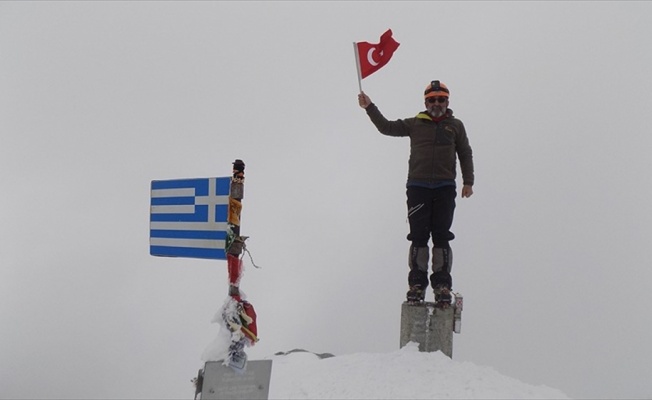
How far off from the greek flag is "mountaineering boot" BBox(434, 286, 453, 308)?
3331mm

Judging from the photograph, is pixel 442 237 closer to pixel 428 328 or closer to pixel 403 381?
pixel 428 328

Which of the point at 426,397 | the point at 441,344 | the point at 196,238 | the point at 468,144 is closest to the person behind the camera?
the point at 196,238

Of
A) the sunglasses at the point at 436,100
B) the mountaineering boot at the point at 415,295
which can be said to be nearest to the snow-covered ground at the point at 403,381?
the mountaineering boot at the point at 415,295

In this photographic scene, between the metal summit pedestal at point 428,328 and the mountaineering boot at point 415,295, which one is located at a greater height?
Answer: the mountaineering boot at point 415,295

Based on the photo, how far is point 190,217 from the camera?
13.6 feet

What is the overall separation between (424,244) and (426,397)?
2.02 m

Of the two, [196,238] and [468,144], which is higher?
[468,144]

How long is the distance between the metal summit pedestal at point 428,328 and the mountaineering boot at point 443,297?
0.07m

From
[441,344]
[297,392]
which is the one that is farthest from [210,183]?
[441,344]

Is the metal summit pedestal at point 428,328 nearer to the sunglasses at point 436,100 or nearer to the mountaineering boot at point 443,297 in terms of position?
the mountaineering boot at point 443,297

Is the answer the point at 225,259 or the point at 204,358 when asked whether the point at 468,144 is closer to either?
the point at 225,259

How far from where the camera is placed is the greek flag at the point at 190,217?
402cm

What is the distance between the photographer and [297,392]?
5680 mm

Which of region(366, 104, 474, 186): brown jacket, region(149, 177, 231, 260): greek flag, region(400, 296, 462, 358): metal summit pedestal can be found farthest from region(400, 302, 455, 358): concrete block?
region(149, 177, 231, 260): greek flag
